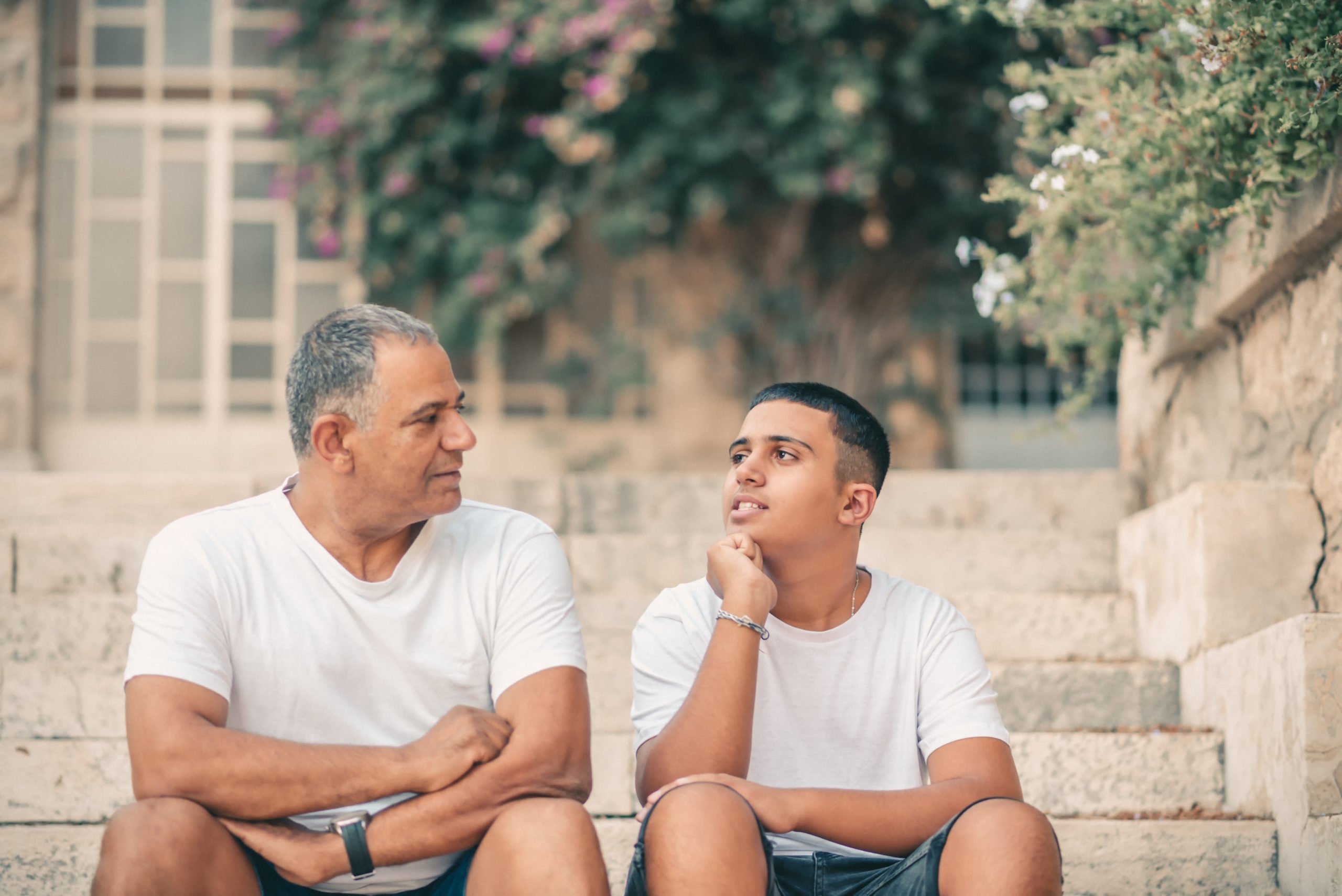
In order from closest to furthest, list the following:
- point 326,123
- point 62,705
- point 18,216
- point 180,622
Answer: point 180,622 → point 62,705 → point 18,216 → point 326,123

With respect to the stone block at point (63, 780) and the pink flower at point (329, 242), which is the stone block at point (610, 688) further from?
the pink flower at point (329, 242)

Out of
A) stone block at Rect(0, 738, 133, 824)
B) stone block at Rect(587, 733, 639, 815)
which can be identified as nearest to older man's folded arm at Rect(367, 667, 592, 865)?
stone block at Rect(587, 733, 639, 815)

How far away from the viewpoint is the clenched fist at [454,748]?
213cm

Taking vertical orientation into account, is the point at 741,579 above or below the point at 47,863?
above

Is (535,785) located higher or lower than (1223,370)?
lower

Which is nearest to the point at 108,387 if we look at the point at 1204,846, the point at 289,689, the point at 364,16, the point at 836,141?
the point at 364,16

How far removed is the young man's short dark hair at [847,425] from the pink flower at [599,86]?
432 cm

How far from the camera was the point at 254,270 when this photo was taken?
290 inches

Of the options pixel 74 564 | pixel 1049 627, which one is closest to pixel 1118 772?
pixel 1049 627

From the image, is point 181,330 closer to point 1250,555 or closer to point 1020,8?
point 1020,8

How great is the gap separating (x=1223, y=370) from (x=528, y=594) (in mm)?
2353

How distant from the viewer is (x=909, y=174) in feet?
23.7

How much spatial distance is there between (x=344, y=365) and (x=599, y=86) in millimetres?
4606

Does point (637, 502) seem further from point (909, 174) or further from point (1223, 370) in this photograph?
point (909, 174)
